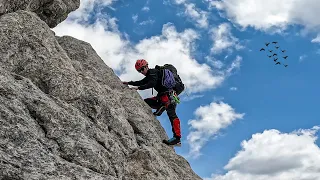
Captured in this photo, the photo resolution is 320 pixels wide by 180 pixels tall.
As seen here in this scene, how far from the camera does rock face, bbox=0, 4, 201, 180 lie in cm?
1107

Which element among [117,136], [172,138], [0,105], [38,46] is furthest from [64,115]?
[172,138]

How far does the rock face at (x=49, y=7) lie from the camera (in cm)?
Result: 2106

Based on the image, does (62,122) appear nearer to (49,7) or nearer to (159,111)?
(159,111)

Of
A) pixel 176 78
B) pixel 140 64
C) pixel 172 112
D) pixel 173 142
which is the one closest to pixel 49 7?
pixel 140 64

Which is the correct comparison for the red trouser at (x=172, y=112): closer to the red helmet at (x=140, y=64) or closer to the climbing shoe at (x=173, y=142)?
the climbing shoe at (x=173, y=142)

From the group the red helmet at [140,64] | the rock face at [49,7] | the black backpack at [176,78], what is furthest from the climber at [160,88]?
the rock face at [49,7]

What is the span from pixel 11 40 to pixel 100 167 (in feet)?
26.1

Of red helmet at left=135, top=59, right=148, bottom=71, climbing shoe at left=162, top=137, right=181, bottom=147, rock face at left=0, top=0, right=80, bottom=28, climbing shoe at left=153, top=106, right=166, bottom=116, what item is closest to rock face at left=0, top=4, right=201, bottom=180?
climbing shoe at left=162, top=137, right=181, bottom=147

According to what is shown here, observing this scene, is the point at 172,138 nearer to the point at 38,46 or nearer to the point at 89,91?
the point at 89,91

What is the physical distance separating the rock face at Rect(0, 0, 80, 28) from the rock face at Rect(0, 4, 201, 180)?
8.39 ft

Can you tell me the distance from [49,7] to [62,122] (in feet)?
49.3

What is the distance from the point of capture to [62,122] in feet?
44.5

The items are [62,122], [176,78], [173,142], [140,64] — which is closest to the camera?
[62,122]

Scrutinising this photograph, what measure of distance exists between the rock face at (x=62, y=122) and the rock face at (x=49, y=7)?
256 cm
